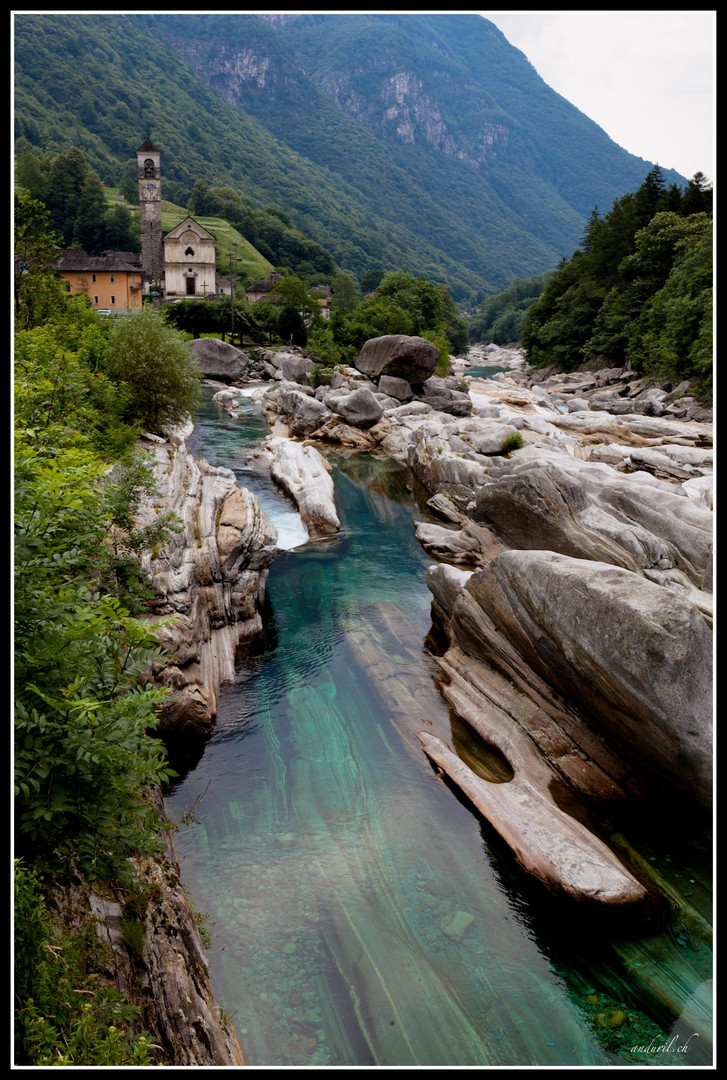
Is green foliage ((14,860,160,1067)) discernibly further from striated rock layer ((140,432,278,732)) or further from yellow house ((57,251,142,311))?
yellow house ((57,251,142,311))

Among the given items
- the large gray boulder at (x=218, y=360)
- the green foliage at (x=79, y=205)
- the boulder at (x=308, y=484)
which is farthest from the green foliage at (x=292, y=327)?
the green foliage at (x=79, y=205)

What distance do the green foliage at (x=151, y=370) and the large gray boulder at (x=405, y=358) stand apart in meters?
27.5

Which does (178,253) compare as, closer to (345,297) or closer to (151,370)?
(345,297)

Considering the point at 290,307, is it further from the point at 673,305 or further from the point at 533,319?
the point at 673,305

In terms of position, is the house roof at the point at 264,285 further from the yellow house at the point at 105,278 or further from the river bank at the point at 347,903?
the river bank at the point at 347,903

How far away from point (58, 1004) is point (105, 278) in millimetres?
86254

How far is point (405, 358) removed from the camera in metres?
50.8

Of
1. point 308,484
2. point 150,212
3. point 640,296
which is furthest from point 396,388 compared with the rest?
point 150,212

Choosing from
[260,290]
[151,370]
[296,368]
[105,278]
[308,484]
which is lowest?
[308,484]

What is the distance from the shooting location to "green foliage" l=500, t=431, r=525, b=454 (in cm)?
3266

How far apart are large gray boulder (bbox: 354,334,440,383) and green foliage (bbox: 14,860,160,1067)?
4877cm

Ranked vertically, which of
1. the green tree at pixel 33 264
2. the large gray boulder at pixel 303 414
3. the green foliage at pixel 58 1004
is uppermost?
the green tree at pixel 33 264

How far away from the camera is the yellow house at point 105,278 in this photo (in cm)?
7706

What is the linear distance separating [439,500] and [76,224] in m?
108
